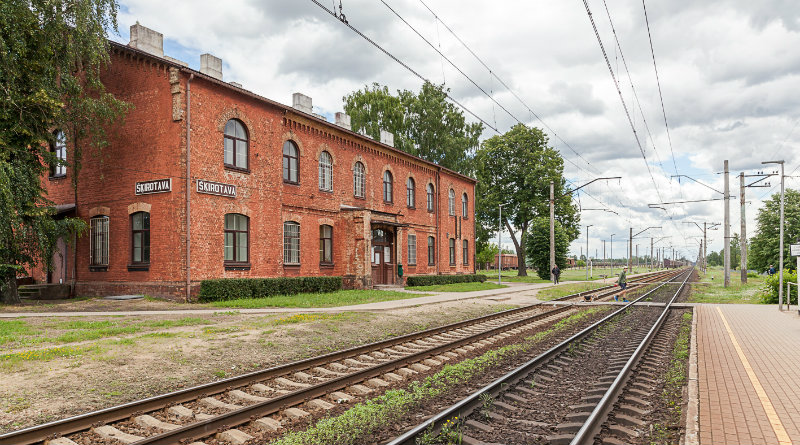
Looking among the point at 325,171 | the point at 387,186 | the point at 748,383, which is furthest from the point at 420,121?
the point at 748,383

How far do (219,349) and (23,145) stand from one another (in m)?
12.9

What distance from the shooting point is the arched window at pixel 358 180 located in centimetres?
2853

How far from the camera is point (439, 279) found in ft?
110

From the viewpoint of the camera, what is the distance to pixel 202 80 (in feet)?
64.1

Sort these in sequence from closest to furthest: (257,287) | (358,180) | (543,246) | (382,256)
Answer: (257,287), (358,180), (382,256), (543,246)

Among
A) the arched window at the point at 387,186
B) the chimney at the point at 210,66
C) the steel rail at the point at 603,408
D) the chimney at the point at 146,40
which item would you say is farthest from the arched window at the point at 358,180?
the steel rail at the point at 603,408

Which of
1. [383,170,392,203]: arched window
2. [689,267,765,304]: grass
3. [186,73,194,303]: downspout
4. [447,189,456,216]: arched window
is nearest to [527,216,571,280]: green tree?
[447,189,456,216]: arched window

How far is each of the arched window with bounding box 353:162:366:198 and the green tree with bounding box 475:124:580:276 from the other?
22.8 meters

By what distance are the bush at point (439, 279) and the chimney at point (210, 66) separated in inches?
615

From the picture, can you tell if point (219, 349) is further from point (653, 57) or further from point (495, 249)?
point (495, 249)

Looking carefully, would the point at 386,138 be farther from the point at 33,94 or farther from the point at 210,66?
the point at 33,94

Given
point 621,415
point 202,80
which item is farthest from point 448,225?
point 621,415

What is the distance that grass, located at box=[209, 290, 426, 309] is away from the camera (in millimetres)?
18031

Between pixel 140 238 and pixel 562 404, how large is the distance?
17.7 m
